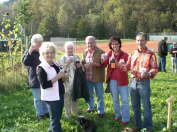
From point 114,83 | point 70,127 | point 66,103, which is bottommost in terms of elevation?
point 70,127

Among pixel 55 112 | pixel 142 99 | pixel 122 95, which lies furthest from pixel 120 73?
pixel 55 112

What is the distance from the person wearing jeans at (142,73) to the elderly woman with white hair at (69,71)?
116 centimetres

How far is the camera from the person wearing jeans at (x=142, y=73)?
4.60m

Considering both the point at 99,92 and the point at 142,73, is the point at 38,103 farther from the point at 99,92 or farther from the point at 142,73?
the point at 142,73

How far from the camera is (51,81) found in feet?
14.0

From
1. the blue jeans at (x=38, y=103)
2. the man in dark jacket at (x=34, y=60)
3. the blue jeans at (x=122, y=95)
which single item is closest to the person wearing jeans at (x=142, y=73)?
the blue jeans at (x=122, y=95)

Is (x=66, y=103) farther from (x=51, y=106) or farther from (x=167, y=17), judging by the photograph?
(x=167, y=17)

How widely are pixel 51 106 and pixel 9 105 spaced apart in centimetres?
322

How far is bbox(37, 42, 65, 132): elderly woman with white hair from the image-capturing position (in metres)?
4.26

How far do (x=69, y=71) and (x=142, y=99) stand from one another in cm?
160

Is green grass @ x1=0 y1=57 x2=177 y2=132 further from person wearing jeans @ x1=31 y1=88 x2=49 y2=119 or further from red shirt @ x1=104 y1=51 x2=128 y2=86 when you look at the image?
red shirt @ x1=104 y1=51 x2=128 y2=86

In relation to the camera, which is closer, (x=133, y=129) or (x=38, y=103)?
(x=133, y=129)

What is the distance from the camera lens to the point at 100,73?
583 centimetres

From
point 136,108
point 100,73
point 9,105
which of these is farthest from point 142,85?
point 9,105
